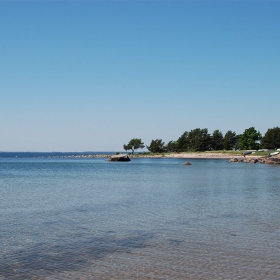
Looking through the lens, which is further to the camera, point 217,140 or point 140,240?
point 217,140

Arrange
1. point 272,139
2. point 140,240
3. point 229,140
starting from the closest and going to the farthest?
point 140,240
point 272,139
point 229,140

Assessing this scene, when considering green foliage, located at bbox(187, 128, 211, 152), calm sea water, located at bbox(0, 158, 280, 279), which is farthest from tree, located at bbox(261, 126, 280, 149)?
calm sea water, located at bbox(0, 158, 280, 279)

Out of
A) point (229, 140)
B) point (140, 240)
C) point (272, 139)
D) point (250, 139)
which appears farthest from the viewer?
point (229, 140)

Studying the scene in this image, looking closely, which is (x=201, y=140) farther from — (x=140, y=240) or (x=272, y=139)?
(x=140, y=240)

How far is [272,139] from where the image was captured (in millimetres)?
156000

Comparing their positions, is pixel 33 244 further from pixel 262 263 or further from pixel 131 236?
pixel 262 263

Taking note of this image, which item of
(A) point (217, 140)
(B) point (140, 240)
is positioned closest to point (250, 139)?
(A) point (217, 140)

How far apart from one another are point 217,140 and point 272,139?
40352 millimetres

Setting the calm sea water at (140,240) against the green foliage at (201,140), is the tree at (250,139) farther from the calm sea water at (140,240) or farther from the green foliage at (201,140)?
the calm sea water at (140,240)

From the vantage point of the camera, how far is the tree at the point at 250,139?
551 feet

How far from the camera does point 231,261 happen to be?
1232 cm

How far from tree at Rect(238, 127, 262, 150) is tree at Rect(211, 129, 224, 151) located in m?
22.0

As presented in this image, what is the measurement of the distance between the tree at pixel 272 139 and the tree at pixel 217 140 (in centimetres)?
3444

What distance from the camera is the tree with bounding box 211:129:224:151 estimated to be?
193000 millimetres
